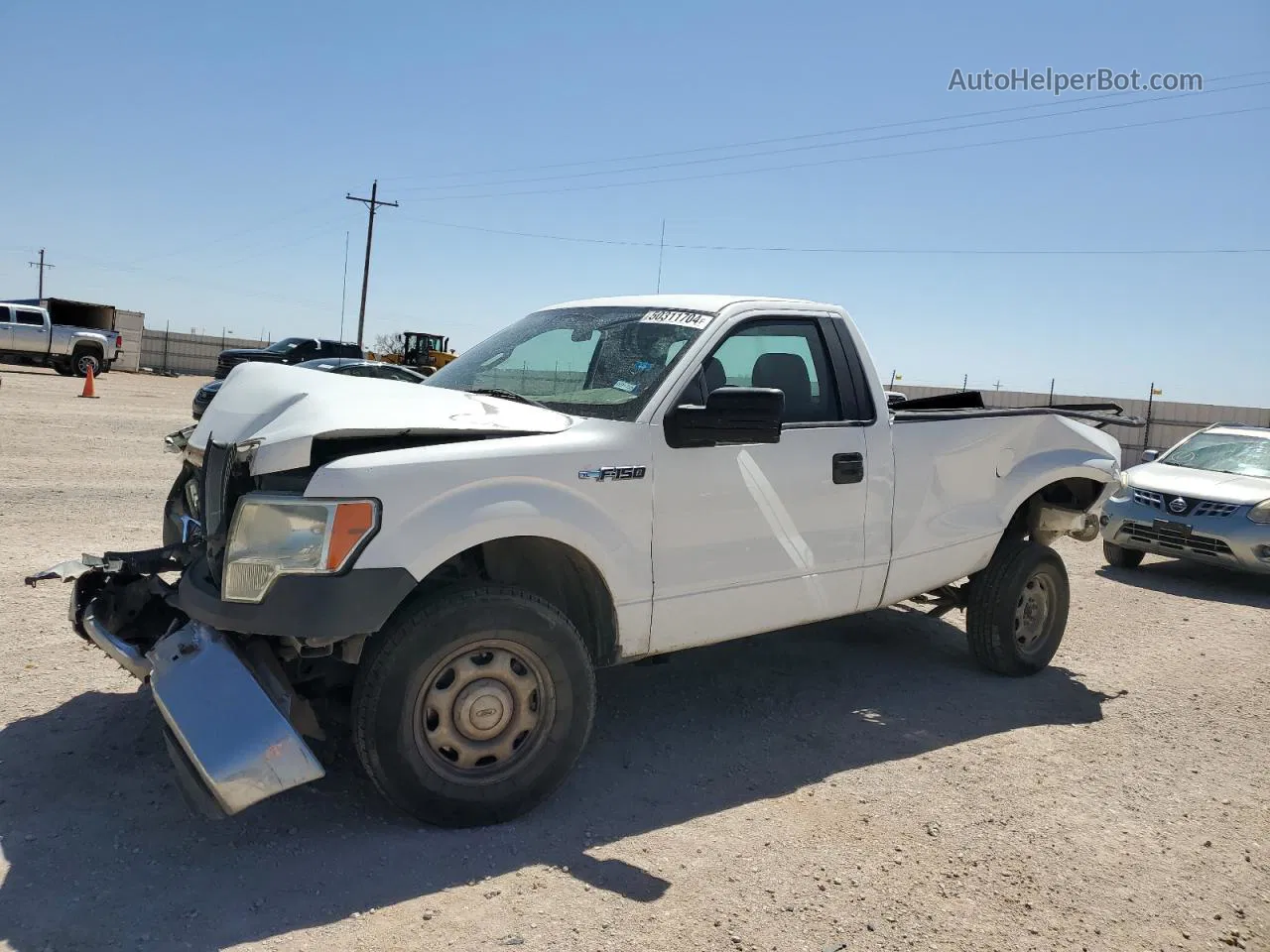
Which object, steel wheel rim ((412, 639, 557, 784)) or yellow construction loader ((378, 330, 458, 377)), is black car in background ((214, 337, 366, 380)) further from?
steel wheel rim ((412, 639, 557, 784))

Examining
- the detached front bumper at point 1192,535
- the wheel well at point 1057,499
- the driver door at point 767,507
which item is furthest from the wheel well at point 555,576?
the detached front bumper at point 1192,535

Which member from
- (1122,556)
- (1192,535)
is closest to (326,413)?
(1192,535)

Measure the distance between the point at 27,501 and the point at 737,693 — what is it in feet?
22.0

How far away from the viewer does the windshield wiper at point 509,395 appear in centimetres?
428

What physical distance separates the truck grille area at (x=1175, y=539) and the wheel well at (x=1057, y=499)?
153 inches

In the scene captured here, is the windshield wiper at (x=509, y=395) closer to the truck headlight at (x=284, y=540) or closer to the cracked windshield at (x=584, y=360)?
the cracked windshield at (x=584, y=360)

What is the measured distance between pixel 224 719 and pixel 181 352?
46886mm

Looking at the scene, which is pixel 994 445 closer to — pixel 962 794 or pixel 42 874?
pixel 962 794

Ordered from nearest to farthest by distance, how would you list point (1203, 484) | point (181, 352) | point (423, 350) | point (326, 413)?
point (326, 413) < point (1203, 484) < point (423, 350) < point (181, 352)

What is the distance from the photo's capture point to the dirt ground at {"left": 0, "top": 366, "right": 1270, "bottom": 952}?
306cm

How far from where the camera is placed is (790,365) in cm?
474

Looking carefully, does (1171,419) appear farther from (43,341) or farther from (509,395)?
(43,341)

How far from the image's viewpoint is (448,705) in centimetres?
350

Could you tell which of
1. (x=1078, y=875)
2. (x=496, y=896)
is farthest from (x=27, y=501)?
(x=1078, y=875)
